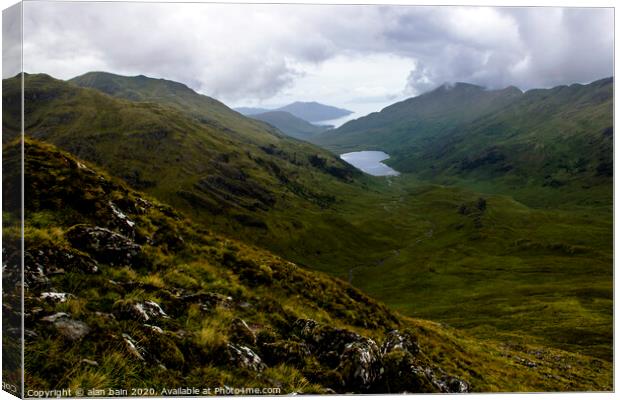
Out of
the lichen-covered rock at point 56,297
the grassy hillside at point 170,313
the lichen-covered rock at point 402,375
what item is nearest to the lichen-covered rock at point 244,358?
the grassy hillside at point 170,313

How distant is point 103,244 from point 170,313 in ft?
10.8

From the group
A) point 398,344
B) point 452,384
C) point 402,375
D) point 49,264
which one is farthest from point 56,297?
point 452,384

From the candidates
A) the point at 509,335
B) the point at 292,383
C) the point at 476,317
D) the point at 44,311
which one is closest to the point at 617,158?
the point at 292,383

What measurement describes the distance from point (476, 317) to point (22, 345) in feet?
256

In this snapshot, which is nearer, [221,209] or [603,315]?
[603,315]

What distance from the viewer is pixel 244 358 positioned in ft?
38.5

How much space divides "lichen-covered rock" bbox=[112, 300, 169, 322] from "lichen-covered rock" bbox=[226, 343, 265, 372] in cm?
203

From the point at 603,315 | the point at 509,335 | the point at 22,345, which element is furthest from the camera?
the point at 603,315

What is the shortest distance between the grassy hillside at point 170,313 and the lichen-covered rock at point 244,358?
29mm

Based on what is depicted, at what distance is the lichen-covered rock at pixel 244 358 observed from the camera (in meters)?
11.6

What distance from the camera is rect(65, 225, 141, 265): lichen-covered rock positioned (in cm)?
1294

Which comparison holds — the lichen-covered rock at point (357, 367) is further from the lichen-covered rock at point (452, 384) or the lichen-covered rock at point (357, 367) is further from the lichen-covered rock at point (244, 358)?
the lichen-covered rock at point (452, 384)

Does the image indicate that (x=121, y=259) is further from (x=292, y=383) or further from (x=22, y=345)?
(x=292, y=383)

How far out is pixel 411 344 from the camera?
636 inches
